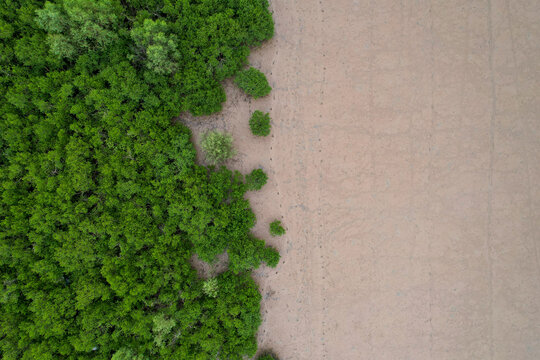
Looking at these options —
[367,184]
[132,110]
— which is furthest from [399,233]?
[132,110]

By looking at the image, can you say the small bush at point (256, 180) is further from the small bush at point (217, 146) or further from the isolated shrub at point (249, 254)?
the isolated shrub at point (249, 254)

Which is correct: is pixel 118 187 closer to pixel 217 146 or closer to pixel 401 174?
pixel 217 146

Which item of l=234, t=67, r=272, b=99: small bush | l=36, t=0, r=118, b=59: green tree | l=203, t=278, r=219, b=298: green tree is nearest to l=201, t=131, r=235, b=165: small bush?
l=234, t=67, r=272, b=99: small bush

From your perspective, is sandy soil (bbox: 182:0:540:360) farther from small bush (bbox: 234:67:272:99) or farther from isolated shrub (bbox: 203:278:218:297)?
isolated shrub (bbox: 203:278:218:297)

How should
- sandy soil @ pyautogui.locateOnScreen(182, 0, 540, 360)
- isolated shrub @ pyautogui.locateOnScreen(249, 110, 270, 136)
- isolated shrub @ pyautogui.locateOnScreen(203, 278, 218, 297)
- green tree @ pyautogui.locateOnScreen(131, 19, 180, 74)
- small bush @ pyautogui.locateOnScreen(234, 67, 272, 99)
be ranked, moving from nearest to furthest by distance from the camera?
1. green tree @ pyautogui.locateOnScreen(131, 19, 180, 74)
2. isolated shrub @ pyautogui.locateOnScreen(203, 278, 218, 297)
3. small bush @ pyautogui.locateOnScreen(234, 67, 272, 99)
4. isolated shrub @ pyautogui.locateOnScreen(249, 110, 270, 136)
5. sandy soil @ pyautogui.locateOnScreen(182, 0, 540, 360)

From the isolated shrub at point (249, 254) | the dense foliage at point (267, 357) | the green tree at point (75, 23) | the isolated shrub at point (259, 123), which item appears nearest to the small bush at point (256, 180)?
the isolated shrub at point (259, 123)

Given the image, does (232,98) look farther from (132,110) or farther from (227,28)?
(132,110)
